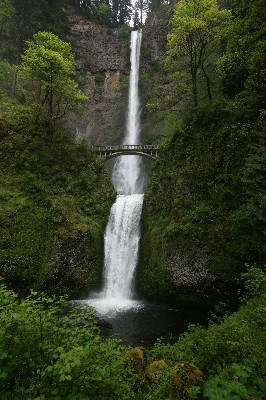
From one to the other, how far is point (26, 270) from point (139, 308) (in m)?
6.51

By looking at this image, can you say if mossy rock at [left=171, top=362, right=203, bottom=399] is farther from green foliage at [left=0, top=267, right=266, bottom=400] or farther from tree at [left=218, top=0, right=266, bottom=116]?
tree at [left=218, top=0, right=266, bottom=116]

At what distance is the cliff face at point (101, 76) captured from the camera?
3594 cm

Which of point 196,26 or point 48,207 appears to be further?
point 48,207

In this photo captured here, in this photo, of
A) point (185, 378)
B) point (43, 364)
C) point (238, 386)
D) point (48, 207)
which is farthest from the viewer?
point (48, 207)

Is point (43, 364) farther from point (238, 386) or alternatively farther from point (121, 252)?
point (121, 252)

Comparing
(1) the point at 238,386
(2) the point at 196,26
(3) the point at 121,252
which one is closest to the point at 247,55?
(2) the point at 196,26

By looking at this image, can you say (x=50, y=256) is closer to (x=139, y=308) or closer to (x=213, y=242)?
(x=139, y=308)

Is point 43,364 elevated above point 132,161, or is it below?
below

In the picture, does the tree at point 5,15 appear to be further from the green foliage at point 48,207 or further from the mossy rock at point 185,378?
the mossy rock at point 185,378

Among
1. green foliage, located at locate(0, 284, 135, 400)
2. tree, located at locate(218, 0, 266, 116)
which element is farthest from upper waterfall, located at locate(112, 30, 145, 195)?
green foliage, located at locate(0, 284, 135, 400)

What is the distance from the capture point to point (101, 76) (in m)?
40.5

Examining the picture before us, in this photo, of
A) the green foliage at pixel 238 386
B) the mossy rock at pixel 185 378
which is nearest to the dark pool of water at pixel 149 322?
the mossy rock at pixel 185 378

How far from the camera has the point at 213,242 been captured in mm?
12875

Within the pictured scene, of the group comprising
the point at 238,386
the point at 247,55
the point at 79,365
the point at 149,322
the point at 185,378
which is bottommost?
the point at 149,322
